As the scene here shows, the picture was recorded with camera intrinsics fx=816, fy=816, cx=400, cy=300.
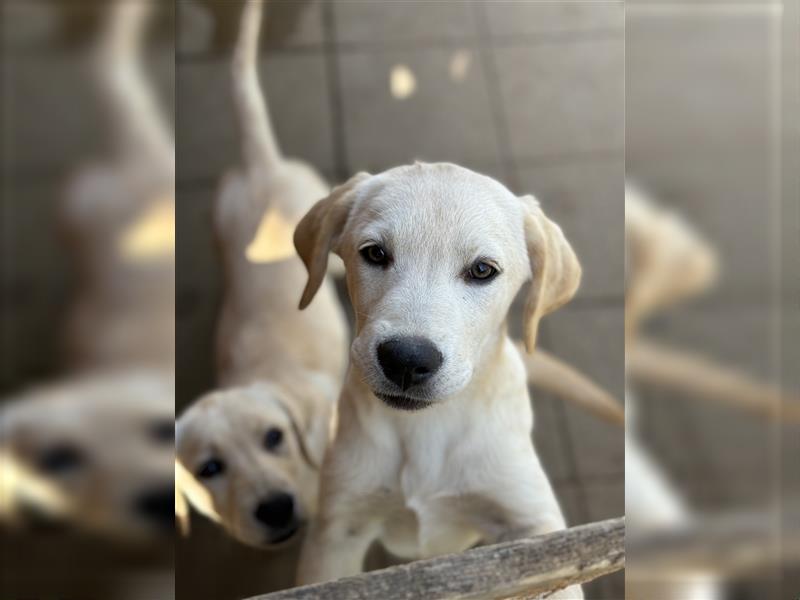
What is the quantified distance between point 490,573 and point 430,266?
75 centimetres

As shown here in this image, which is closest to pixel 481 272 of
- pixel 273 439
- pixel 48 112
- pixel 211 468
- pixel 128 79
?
pixel 273 439

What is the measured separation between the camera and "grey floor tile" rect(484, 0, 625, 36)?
242 centimetres

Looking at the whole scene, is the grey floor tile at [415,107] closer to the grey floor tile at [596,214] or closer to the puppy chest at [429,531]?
the grey floor tile at [596,214]

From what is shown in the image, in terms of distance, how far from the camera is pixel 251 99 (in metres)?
2.39

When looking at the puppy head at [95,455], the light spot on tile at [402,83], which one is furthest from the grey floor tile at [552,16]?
the puppy head at [95,455]

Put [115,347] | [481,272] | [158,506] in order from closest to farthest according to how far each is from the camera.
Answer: [115,347], [158,506], [481,272]

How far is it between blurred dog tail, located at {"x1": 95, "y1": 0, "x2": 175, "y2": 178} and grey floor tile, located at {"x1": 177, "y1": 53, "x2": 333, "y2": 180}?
1.02 meters

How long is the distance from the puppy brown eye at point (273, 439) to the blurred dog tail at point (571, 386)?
77 centimetres

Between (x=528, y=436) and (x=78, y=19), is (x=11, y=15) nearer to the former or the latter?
(x=78, y=19)

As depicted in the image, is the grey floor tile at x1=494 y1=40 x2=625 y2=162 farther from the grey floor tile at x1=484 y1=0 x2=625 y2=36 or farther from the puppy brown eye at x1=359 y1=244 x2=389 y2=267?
the puppy brown eye at x1=359 y1=244 x2=389 y2=267

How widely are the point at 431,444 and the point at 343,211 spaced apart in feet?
2.27

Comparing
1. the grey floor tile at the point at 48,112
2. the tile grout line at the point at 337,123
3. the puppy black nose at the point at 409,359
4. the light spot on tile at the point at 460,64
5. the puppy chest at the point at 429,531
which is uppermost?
the grey floor tile at the point at 48,112

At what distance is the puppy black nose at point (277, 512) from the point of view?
7.75ft

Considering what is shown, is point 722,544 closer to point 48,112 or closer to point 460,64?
point 460,64
